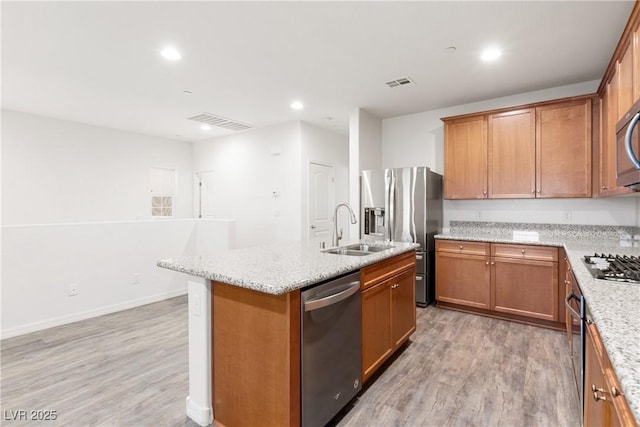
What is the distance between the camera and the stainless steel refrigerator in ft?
13.0

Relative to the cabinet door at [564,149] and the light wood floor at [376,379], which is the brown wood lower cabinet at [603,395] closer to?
the light wood floor at [376,379]

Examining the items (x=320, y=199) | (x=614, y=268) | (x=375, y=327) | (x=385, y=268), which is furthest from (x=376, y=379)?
(x=320, y=199)

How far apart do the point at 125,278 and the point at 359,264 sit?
3.50m

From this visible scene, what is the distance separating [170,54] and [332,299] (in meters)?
2.69

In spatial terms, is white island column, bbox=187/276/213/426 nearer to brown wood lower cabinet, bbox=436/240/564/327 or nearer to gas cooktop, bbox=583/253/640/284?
gas cooktop, bbox=583/253/640/284

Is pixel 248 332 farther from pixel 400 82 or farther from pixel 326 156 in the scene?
pixel 326 156

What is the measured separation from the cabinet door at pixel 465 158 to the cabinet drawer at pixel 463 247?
0.64 metres

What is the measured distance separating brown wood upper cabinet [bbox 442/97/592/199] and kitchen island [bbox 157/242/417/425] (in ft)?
8.37

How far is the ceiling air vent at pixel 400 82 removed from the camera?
11.6 ft

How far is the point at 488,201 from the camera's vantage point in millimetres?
4199

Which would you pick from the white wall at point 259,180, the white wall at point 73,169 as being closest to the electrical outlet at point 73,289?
the white wall at point 73,169

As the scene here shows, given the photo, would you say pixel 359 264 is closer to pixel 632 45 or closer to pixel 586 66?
pixel 632 45

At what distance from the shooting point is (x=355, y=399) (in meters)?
2.14

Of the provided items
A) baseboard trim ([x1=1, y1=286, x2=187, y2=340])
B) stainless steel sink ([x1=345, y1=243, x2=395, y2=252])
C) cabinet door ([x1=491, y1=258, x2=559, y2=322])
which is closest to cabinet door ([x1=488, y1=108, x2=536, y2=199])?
cabinet door ([x1=491, y1=258, x2=559, y2=322])
